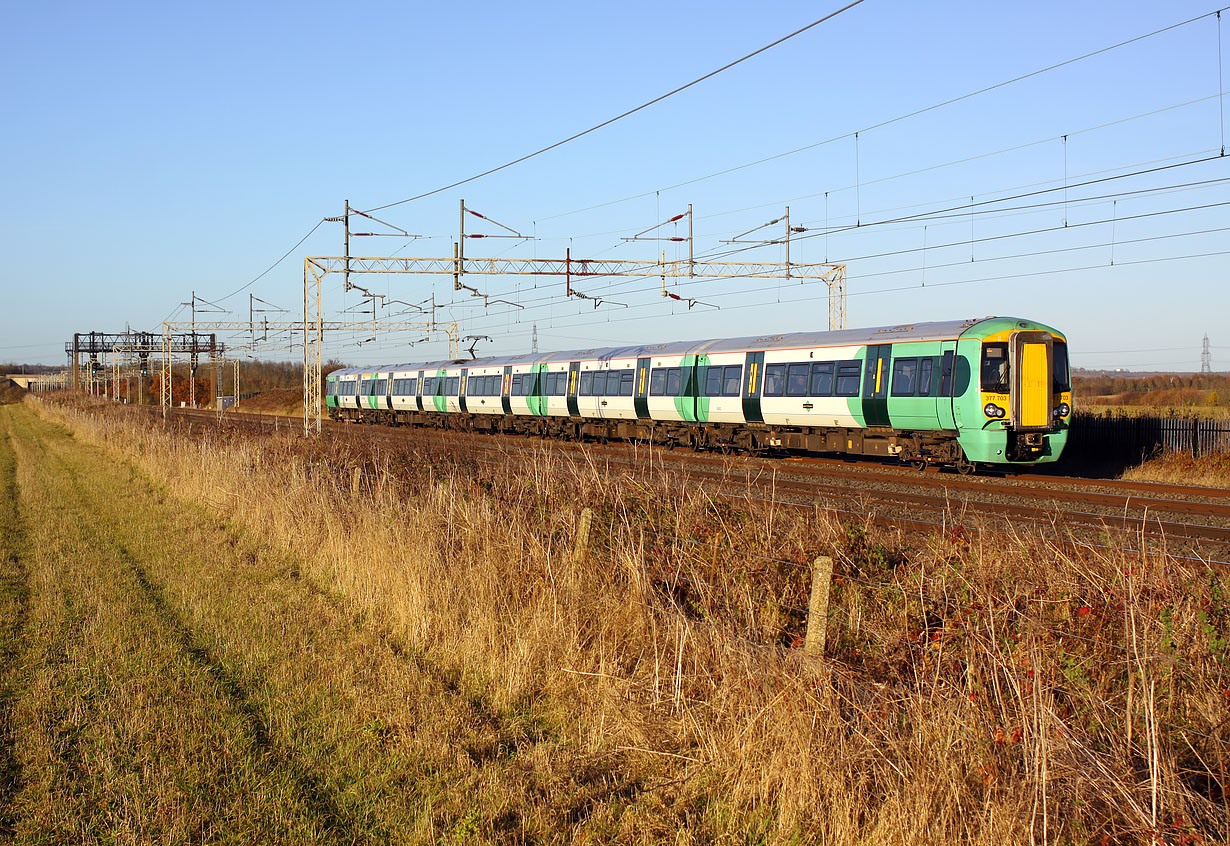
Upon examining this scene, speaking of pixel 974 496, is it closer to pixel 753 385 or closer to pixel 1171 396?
pixel 753 385

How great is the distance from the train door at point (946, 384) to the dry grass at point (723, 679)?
11.1m

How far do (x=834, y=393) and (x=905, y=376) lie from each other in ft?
6.72

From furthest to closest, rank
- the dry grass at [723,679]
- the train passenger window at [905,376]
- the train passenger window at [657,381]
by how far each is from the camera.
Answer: the train passenger window at [657,381] → the train passenger window at [905,376] → the dry grass at [723,679]

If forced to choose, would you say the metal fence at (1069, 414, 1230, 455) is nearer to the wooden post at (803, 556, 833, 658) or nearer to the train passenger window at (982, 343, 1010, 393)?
the train passenger window at (982, 343, 1010, 393)

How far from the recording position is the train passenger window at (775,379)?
23078 millimetres

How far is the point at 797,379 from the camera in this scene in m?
22.6

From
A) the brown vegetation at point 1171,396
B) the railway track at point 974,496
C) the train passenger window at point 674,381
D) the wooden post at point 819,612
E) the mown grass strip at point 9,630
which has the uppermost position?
the train passenger window at point 674,381

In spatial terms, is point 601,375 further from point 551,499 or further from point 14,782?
point 14,782

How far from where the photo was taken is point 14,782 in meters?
5.21

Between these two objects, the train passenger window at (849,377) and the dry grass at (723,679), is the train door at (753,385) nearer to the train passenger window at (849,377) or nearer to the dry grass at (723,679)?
the train passenger window at (849,377)

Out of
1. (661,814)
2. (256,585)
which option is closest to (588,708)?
(661,814)

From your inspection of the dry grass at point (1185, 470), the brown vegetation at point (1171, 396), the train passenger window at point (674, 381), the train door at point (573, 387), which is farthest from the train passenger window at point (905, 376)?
the train door at point (573, 387)

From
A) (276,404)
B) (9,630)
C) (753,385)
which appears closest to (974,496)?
(753,385)

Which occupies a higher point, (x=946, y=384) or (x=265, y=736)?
(x=946, y=384)
